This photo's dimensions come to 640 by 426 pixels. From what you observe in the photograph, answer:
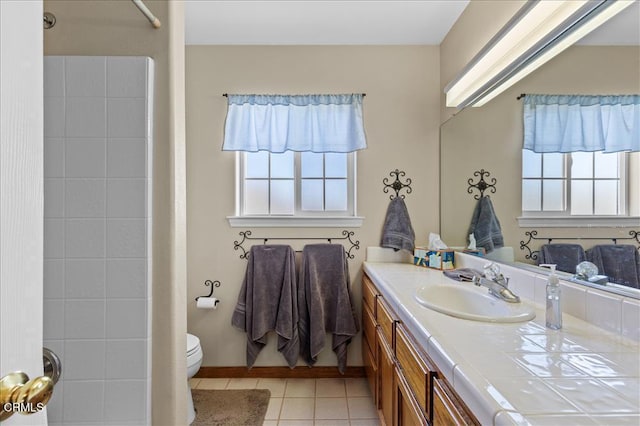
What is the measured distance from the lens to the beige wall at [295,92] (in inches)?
93.4

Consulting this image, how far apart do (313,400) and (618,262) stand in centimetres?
182

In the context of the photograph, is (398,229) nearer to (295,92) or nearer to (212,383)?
(295,92)

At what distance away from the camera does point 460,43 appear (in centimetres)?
204

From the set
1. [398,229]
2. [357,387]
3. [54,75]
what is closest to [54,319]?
[54,75]

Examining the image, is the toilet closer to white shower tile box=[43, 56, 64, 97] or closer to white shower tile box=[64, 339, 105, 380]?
white shower tile box=[64, 339, 105, 380]

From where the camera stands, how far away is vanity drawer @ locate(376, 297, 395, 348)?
1.51 m

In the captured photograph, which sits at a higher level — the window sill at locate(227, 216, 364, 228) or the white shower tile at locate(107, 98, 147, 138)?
the white shower tile at locate(107, 98, 147, 138)

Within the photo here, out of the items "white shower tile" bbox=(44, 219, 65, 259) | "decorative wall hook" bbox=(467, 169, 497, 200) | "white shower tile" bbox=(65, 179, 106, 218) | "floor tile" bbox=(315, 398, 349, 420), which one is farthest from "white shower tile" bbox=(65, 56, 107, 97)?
"floor tile" bbox=(315, 398, 349, 420)

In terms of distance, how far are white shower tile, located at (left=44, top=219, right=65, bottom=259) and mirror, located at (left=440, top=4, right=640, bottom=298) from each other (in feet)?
6.16

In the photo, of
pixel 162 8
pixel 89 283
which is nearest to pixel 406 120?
pixel 162 8

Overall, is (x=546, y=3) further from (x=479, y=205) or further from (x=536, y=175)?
(x=479, y=205)

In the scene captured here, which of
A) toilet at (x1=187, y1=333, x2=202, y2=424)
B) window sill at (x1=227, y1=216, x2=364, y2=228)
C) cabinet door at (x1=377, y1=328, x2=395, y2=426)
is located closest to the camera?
cabinet door at (x1=377, y1=328, x2=395, y2=426)

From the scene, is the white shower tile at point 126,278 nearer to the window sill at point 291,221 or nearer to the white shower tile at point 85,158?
the white shower tile at point 85,158

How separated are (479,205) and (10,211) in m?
1.95
